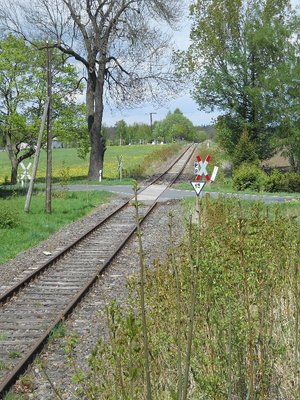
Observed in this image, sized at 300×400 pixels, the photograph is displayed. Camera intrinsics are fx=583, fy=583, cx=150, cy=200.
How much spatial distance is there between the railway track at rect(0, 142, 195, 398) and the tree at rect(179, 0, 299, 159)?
2285 centimetres

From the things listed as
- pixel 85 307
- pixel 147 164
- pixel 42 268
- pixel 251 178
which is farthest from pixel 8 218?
pixel 147 164

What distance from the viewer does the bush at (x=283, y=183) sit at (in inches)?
1246

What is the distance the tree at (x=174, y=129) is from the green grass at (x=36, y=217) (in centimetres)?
13211

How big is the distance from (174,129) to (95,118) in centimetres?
12185

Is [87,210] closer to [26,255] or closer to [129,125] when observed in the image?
[26,255]

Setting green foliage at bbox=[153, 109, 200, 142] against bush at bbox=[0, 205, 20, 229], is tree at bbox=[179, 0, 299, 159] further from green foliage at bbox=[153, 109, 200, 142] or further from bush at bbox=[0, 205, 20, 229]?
green foliage at bbox=[153, 109, 200, 142]

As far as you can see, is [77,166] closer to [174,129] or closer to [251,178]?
[251,178]

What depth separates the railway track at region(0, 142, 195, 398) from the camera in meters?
7.01

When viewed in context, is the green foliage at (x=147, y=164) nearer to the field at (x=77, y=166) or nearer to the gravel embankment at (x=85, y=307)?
the field at (x=77, y=166)

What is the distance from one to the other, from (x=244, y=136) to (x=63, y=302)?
2910 cm

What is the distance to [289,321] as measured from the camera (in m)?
4.89

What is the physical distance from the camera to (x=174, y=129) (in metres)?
159

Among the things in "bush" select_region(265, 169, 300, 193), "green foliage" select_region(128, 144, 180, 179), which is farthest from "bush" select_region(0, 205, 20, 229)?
"green foliage" select_region(128, 144, 180, 179)

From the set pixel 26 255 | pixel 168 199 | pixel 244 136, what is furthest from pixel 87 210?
pixel 244 136
